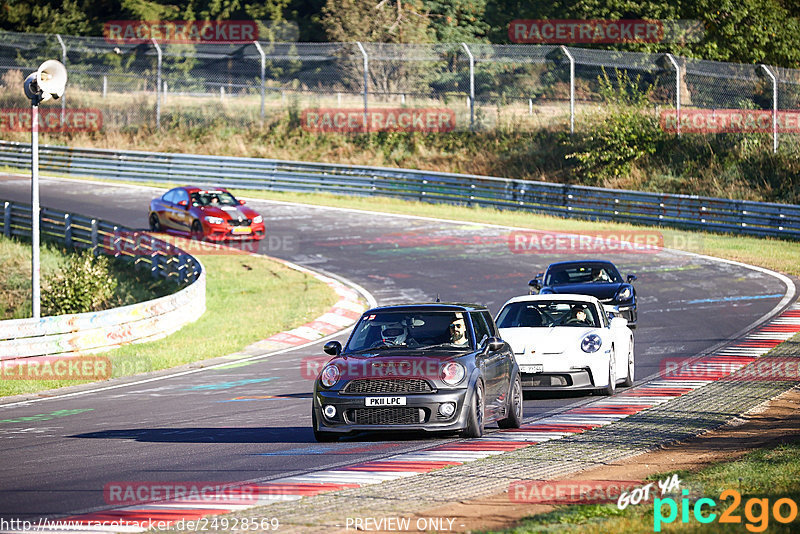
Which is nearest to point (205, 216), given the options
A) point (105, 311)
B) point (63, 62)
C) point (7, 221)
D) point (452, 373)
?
point (7, 221)

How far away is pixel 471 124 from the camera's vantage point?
4531 centimetres

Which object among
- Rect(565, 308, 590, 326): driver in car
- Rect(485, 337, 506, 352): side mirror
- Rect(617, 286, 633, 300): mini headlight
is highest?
Rect(485, 337, 506, 352): side mirror

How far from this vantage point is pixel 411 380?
10.7 meters

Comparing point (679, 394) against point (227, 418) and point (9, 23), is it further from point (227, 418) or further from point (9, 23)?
point (9, 23)

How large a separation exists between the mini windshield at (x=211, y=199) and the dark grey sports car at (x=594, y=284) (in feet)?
43.7

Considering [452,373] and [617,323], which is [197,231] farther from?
[452,373]

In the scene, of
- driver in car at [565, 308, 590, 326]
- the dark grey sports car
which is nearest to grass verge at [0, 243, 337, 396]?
the dark grey sports car

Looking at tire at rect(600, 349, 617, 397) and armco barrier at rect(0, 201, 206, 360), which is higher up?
tire at rect(600, 349, 617, 397)

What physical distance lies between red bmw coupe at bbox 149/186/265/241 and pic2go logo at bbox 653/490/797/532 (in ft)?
83.6

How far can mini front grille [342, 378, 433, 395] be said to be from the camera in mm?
10703

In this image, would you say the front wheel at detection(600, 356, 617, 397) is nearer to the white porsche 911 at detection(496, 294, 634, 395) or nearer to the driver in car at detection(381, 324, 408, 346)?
the white porsche 911 at detection(496, 294, 634, 395)

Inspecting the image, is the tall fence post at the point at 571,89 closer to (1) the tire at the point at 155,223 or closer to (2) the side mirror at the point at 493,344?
(1) the tire at the point at 155,223

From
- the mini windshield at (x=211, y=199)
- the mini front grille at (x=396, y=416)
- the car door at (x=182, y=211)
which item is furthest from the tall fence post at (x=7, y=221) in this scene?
the mini front grille at (x=396, y=416)

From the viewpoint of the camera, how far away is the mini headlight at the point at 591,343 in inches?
567
